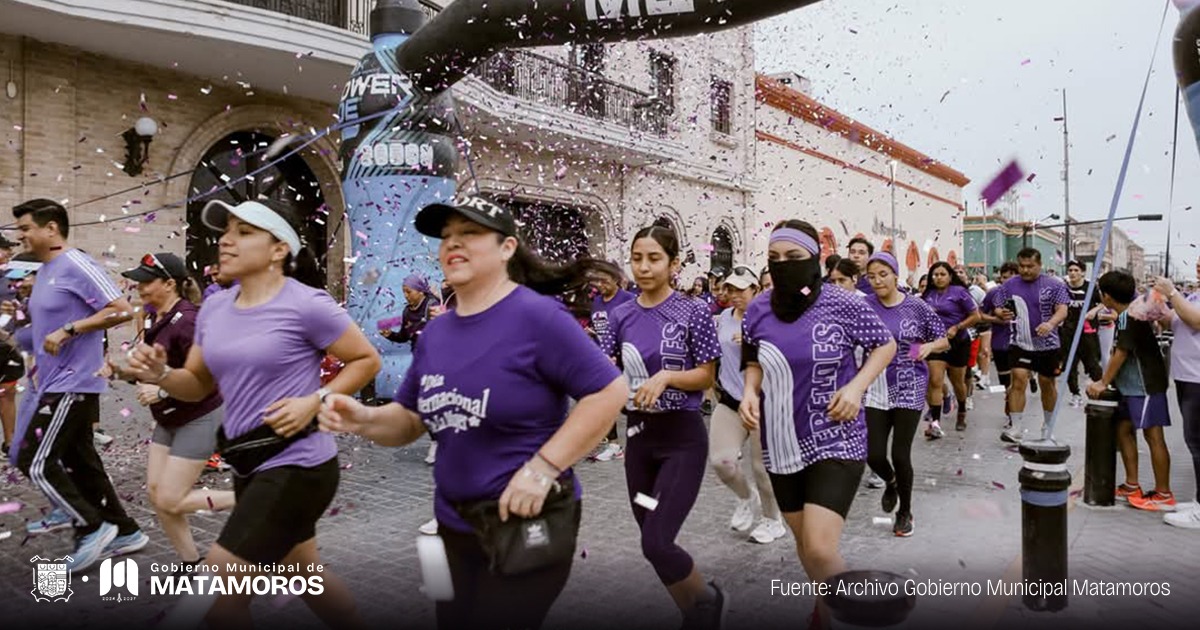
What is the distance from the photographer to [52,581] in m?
4.39

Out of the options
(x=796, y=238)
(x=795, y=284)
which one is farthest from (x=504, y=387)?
(x=796, y=238)

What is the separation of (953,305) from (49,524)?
28.5 ft

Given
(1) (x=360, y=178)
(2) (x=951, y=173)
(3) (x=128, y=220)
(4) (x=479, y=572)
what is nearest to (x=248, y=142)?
(3) (x=128, y=220)

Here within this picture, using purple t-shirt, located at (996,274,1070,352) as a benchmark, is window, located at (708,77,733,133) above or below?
above

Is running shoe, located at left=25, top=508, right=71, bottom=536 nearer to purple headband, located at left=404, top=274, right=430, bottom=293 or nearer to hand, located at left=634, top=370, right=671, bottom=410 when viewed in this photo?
purple headband, located at left=404, top=274, right=430, bottom=293

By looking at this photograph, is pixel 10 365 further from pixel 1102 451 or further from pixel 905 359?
pixel 1102 451

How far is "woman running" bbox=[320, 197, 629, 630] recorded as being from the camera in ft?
7.55

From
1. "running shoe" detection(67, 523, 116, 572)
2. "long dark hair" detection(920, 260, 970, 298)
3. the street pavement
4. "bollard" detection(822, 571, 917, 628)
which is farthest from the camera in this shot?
"long dark hair" detection(920, 260, 970, 298)

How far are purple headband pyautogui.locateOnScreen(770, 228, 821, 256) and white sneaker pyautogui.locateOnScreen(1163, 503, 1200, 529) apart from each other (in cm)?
391

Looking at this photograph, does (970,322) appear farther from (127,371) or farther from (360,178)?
(127,371)

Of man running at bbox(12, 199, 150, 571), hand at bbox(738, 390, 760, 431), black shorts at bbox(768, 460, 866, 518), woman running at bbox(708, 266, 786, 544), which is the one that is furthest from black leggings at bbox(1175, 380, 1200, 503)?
man running at bbox(12, 199, 150, 571)

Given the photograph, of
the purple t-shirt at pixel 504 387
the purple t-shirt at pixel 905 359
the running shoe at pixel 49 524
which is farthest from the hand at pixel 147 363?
the purple t-shirt at pixel 905 359

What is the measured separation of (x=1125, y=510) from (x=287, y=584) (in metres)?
5.92

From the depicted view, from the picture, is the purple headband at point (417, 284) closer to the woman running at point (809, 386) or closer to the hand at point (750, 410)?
the woman running at point (809, 386)
